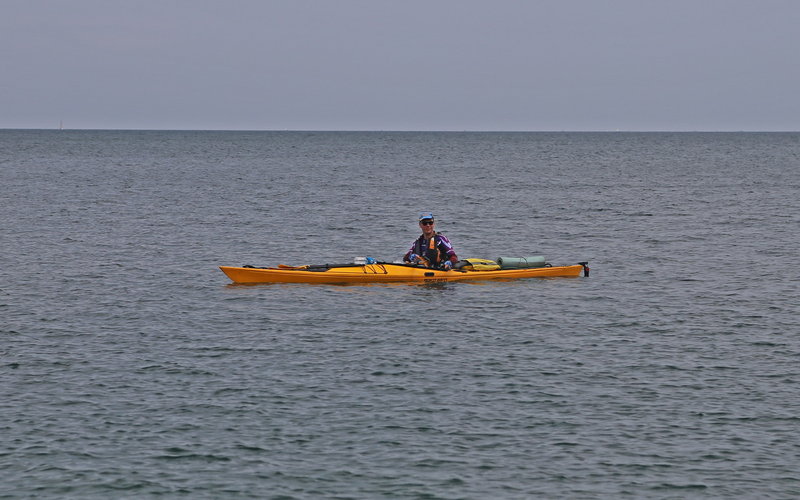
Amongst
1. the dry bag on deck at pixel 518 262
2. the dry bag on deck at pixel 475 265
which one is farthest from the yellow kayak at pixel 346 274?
the dry bag on deck at pixel 518 262

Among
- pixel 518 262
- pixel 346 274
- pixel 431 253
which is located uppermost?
pixel 431 253

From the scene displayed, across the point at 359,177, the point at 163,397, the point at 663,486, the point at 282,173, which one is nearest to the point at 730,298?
the point at 663,486

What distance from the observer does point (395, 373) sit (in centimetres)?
1842

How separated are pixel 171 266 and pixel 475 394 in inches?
727

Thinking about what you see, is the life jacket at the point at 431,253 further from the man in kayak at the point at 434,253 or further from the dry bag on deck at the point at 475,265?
the dry bag on deck at the point at 475,265

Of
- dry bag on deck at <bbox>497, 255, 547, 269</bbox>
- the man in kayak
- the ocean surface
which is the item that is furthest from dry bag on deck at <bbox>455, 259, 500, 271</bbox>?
the ocean surface

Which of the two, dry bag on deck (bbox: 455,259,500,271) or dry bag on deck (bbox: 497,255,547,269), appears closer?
dry bag on deck (bbox: 455,259,500,271)

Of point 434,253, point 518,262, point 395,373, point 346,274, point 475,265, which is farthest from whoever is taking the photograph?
point 518,262

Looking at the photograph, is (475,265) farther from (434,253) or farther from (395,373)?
(395,373)

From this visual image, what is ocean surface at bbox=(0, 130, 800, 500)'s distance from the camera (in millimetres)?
13289

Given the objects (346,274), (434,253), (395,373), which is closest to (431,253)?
(434,253)

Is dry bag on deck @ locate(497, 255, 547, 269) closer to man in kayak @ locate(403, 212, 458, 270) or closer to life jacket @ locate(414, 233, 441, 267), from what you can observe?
man in kayak @ locate(403, 212, 458, 270)

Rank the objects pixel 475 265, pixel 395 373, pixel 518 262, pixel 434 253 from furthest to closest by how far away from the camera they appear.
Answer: pixel 518 262
pixel 475 265
pixel 434 253
pixel 395 373

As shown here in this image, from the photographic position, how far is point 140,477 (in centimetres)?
1305
